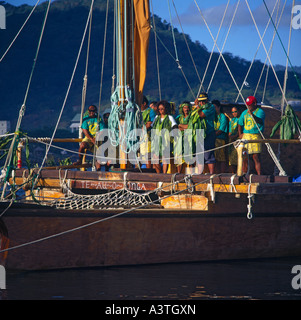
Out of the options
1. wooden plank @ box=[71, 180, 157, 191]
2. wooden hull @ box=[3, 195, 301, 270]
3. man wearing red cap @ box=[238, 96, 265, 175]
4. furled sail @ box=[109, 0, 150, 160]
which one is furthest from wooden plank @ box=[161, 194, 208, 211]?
man wearing red cap @ box=[238, 96, 265, 175]

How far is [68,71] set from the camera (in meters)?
131

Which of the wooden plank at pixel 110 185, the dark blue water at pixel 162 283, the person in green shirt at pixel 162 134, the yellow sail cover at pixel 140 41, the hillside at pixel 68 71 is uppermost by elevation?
the hillside at pixel 68 71

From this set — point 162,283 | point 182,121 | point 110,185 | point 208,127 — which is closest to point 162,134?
point 182,121

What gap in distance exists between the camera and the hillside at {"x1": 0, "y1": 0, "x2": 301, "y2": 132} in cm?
11706

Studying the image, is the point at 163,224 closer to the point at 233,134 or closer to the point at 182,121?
the point at 182,121

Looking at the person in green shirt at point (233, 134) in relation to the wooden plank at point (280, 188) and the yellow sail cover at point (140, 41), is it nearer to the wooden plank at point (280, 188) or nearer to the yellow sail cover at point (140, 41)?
the yellow sail cover at point (140, 41)

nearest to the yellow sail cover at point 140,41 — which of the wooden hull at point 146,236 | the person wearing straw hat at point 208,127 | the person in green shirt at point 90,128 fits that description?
the person wearing straw hat at point 208,127

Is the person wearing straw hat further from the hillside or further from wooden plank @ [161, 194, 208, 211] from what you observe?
the hillside

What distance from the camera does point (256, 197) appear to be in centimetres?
1238

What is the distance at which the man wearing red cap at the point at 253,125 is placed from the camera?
551 inches

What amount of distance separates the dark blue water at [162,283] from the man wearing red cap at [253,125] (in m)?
2.48

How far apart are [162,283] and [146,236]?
138cm

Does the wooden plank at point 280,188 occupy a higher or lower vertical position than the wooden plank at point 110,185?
lower
